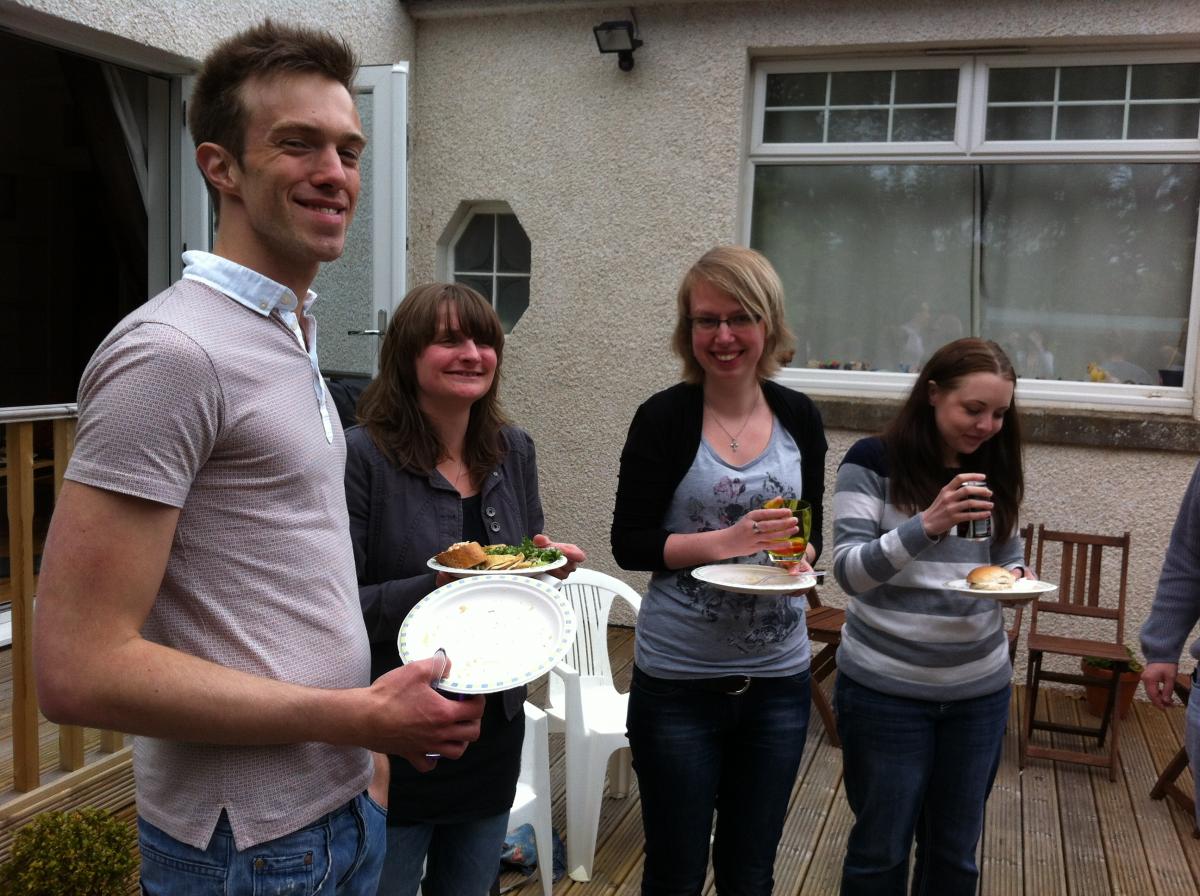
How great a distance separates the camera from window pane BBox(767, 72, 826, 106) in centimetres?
523

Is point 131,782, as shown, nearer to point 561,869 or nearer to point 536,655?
point 561,869

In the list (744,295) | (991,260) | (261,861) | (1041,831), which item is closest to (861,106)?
(991,260)

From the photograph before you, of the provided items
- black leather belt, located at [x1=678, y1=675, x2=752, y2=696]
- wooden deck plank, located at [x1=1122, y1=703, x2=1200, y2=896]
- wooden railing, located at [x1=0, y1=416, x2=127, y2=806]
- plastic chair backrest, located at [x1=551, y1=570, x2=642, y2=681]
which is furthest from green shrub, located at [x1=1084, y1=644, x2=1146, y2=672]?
wooden railing, located at [x1=0, y1=416, x2=127, y2=806]

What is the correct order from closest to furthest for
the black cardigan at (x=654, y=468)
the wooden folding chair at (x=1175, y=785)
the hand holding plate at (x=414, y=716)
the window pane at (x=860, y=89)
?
the hand holding plate at (x=414, y=716), the black cardigan at (x=654, y=468), the wooden folding chair at (x=1175, y=785), the window pane at (x=860, y=89)

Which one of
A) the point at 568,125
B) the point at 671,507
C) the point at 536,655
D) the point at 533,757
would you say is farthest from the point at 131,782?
the point at 568,125

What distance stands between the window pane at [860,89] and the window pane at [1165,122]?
1236mm

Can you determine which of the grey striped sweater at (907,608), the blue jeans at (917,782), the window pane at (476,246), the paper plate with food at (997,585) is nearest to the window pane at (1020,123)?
the window pane at (476,246)

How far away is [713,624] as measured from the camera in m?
2.10

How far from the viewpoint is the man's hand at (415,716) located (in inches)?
41.9

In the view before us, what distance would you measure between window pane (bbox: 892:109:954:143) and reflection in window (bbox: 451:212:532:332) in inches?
88.9

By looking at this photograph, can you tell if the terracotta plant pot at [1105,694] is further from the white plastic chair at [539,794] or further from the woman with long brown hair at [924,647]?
the white plastic chair at [539,794]

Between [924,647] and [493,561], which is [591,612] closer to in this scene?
[924,647]

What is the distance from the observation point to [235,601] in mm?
1084

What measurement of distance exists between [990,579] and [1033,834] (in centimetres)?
182
